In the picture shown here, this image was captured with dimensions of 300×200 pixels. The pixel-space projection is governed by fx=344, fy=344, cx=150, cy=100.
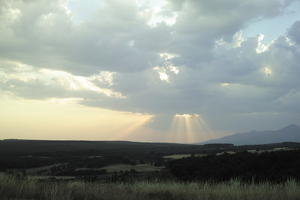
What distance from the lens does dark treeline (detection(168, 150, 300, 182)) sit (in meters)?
28.2

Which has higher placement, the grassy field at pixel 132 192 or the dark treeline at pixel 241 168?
the grassy field at pixel 132 192

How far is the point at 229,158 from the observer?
131ft

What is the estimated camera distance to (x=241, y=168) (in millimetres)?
32719

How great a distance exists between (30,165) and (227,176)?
4462 cm

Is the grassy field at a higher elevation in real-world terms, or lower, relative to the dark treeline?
higher

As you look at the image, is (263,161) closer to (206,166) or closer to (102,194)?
(206,166)

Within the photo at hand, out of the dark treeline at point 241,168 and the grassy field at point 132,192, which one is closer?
the grassy field at point 132,192

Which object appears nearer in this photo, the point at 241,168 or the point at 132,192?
the point at 132,192

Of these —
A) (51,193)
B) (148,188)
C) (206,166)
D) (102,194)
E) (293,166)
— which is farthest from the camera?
(206,166)

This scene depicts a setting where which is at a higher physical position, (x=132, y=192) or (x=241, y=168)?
(x=132, y=192)

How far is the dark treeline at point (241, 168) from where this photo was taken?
2824cm

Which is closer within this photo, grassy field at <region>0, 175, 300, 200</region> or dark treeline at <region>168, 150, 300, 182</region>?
grassy field at <region>0, 175, 300, 200</region>

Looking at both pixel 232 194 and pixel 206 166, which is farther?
pixel 206 166

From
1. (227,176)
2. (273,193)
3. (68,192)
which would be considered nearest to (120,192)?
(68,192)
